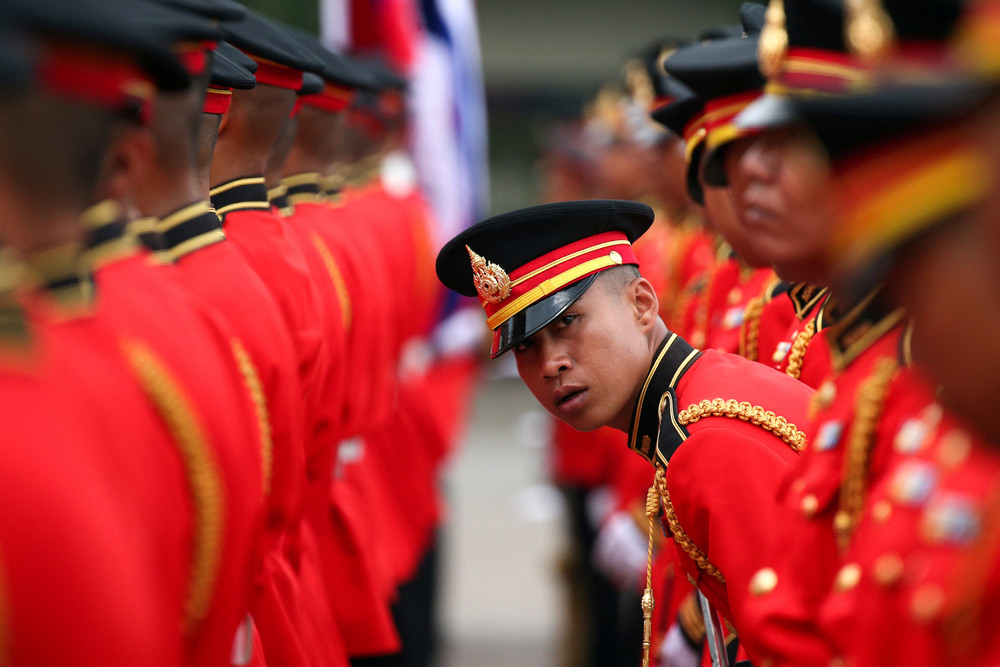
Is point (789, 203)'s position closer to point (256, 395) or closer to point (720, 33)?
point (256, 395)


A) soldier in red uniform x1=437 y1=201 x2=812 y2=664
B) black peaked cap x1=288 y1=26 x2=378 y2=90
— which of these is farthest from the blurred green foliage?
soldier in red uniform x1=437 y1=201 x2=812 y2=664

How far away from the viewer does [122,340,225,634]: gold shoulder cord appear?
1747mm

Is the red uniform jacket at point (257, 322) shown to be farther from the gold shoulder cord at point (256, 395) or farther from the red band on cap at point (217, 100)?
the red band on cap at point (217, 100)

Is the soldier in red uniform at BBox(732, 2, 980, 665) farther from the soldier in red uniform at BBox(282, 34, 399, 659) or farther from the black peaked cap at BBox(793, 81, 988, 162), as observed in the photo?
the soldier in red uniform at BBox(282, 34, 399, 659)

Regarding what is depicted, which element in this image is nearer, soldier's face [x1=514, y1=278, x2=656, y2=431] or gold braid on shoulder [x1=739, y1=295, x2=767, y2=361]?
soldier's face [x1=514, y1=278, x2=656, y2=431]

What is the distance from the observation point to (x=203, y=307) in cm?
214

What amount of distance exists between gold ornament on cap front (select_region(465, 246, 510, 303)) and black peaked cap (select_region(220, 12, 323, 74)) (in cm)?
94

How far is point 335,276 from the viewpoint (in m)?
4.25

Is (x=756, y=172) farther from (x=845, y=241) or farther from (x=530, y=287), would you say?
(x=845, y=241)

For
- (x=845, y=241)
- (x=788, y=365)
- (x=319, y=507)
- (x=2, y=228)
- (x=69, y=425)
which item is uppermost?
(x=2, y=228)

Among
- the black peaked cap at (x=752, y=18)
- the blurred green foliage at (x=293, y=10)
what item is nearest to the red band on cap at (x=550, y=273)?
the black peaked cap at (x=752, y=18)

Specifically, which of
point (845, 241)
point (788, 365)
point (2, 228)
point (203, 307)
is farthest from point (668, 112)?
point (2, 228)

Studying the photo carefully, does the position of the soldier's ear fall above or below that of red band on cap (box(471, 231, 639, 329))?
below

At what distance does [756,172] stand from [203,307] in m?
1.08
